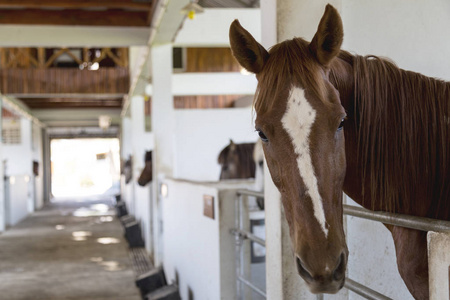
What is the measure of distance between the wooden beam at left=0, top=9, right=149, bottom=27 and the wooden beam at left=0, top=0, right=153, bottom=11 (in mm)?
356

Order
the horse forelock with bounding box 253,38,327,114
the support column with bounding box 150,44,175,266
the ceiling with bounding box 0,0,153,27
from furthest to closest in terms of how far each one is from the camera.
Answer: the support column with bounding box 150,44,175,266
the ceiling with bounding box 0,0,153,27
the horse forelock with bounding box 253,38,327,114

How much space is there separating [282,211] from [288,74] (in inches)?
35.6

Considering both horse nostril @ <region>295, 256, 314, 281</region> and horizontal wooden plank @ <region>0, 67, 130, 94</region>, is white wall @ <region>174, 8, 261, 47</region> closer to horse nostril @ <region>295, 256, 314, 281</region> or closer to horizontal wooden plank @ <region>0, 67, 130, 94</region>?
horizontal wooden plank @ <region>0, 67, 130, 94</region>

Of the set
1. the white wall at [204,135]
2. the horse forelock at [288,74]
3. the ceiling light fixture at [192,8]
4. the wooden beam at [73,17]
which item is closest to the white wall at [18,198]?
the white wall at [204,135]

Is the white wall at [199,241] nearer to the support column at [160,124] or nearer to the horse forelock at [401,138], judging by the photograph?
the support column at [160,124]

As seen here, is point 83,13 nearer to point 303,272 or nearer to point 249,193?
point 249,193

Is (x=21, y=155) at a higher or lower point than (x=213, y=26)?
lower

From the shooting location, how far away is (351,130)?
1356mm

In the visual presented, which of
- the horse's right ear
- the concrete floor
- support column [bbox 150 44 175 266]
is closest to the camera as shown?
the horse's right ear

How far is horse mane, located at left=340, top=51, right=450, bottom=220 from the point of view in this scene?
133 centimetres

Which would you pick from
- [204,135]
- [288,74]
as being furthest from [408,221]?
[204,135]

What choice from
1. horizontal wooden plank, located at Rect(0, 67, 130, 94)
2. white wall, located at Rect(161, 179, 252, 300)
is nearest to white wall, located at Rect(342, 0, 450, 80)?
white wall, located at Rect(161, 179, 252, 300)

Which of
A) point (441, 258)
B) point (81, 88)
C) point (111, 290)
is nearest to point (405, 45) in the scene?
point (441, 258)

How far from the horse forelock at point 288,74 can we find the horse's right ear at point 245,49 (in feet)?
0.09
